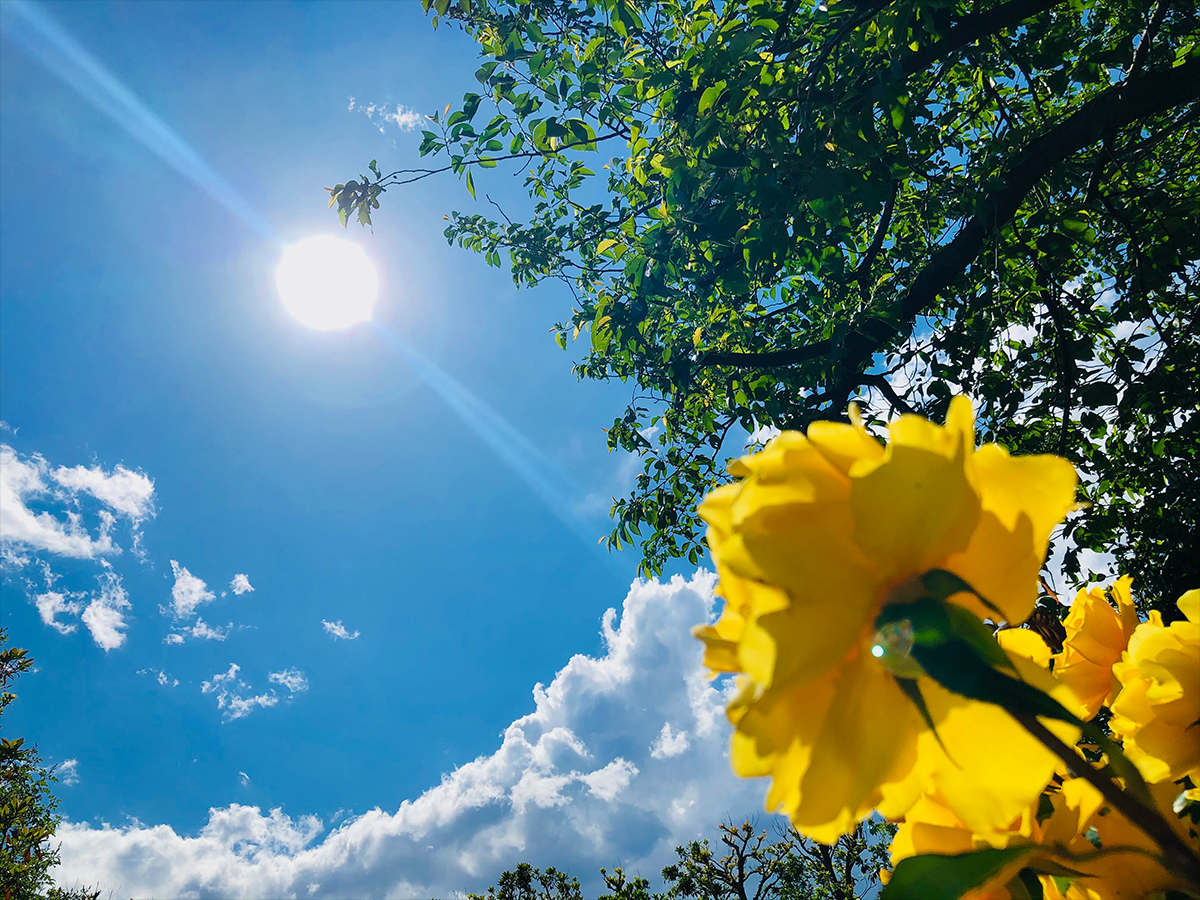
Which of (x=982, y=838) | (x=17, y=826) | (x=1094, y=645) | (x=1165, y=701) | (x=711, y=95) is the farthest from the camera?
(x=17, y=826)

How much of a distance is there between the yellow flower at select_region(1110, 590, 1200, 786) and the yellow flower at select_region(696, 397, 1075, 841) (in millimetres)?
320

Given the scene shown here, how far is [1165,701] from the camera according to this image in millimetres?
546

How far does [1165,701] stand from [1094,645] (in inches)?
6.4

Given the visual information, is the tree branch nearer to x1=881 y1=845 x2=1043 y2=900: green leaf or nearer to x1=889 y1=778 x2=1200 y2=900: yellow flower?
x1=889 y1=778 x2=1200 y2=900: yellow flower

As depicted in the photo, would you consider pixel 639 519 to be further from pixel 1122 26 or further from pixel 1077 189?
pixel 1122 26

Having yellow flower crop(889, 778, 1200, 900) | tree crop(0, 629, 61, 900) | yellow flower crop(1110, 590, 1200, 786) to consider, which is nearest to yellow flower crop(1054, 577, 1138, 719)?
yellow flower crop(1110, 590, 1200, 786)

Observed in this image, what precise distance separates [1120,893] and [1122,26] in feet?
15.9

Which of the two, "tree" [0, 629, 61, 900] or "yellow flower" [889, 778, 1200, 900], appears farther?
"tree" [0, 629, 61, 900]

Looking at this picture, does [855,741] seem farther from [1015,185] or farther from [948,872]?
[1015,185]

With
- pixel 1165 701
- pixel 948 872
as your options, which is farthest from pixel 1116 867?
pixel 948 872

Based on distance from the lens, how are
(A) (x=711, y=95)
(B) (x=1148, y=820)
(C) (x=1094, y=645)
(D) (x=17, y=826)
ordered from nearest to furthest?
(B) (x=1148, y=820), (C) (x=1094, y=645), (A) (x=711, y=95), (D) (x=17, y=826)

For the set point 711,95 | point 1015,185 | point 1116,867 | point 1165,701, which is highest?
point 1015,185

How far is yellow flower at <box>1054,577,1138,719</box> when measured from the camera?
691 mm

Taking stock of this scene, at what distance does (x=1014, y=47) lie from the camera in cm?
314
